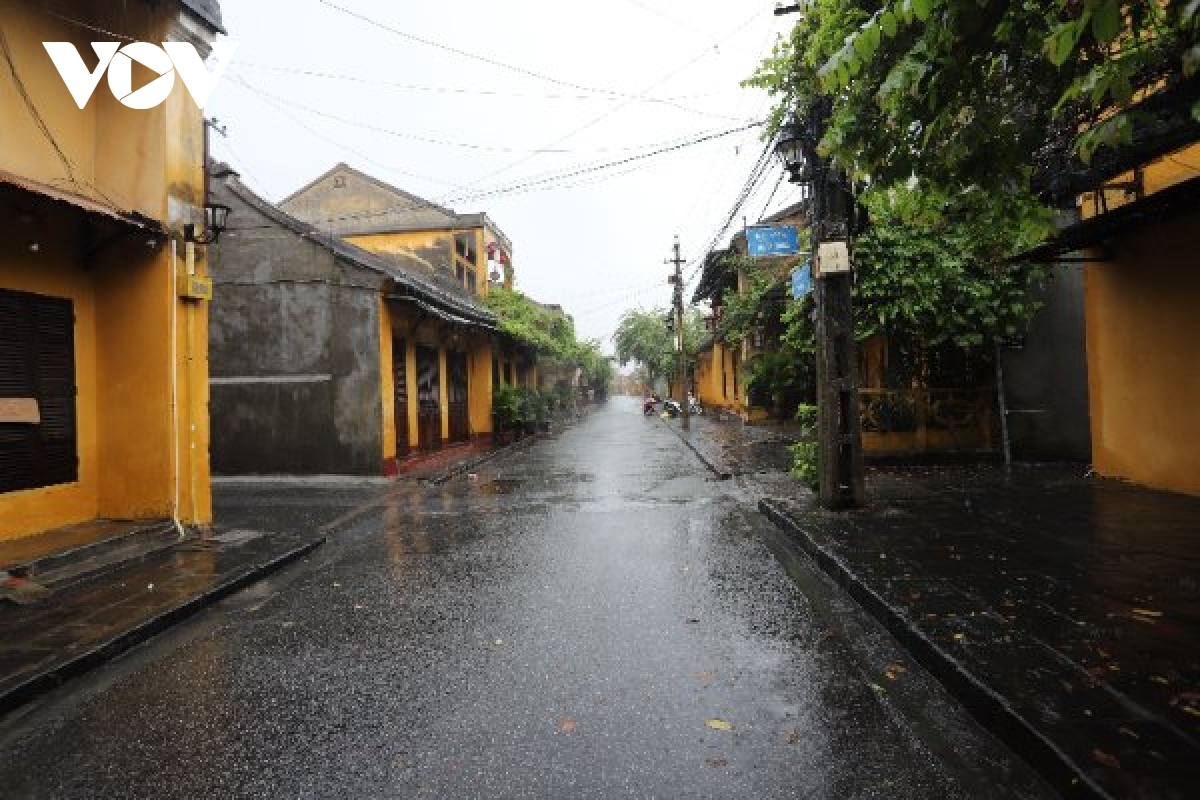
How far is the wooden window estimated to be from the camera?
25.2 ft

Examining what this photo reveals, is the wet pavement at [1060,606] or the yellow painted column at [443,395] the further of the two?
the yellow painted column at [443,395]

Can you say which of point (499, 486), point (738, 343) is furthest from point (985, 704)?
point (738, 343)

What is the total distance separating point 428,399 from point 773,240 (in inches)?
454

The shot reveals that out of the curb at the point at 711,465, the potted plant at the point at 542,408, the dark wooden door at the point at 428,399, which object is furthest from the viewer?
the potted plant at the point at 542,408

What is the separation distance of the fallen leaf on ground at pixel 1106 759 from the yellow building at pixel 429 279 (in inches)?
521

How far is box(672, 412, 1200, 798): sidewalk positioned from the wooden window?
28.2ft

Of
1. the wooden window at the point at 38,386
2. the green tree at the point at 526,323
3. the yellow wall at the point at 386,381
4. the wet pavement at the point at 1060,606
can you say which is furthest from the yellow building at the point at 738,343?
the wooden window at the point at 38,386

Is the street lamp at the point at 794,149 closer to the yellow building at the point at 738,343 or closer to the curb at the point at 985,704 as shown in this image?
the curb at the point at 985,704

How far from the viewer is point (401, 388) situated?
651 inches

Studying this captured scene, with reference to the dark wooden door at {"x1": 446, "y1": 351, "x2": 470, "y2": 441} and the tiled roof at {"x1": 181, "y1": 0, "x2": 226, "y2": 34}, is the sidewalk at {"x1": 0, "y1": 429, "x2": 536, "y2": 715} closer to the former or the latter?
the tiled roof at {"x1": 181, "y1": 0, "x2": 226, "y2": 34}

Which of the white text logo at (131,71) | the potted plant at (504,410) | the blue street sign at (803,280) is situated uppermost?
the white text logo at (131,71)

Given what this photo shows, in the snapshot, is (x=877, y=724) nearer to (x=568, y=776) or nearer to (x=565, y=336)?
(x=568, y=776)

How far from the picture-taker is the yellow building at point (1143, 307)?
8.62m

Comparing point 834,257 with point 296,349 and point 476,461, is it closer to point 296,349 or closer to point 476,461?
point 296,349
